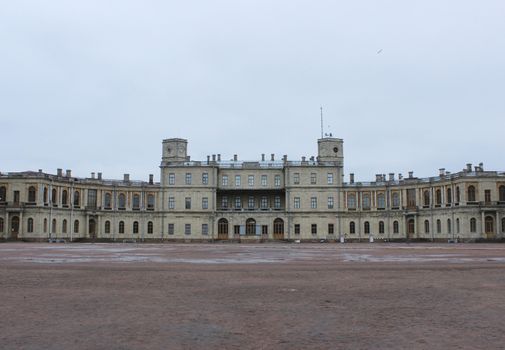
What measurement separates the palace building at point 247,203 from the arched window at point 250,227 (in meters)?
0.15

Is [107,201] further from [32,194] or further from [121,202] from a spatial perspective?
[32,194]

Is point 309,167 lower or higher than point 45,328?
higher

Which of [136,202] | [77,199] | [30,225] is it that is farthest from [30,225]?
[136,202]

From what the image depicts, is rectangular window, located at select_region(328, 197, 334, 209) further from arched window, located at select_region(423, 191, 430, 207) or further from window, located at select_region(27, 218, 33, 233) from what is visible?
window, located at select_region(27, 218, 33, 233)

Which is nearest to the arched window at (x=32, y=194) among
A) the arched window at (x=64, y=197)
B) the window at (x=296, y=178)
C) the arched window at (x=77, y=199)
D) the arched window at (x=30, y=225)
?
the arched window at (x=30, y=225)

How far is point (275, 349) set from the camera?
7.12 metres

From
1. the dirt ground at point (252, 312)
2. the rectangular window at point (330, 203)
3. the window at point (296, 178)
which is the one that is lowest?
the dirt ground at point (252, 312)

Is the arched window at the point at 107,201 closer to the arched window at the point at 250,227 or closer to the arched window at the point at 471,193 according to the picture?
the arched window at the point at 250,227

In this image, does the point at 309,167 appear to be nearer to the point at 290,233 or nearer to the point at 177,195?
the point at 290,233

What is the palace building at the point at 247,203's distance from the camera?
85.9 meters

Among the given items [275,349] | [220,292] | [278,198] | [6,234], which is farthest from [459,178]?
[275,349]

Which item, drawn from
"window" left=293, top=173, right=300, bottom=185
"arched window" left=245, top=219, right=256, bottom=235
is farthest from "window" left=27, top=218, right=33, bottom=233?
"window" left=293, top=173, right=300, bottom=185

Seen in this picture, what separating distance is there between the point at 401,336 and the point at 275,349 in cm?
192

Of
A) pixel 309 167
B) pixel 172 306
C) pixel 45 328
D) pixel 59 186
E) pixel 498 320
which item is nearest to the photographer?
pixel 45 328
